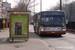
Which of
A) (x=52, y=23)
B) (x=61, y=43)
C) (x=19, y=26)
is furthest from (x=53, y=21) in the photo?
(x=19, y=26)

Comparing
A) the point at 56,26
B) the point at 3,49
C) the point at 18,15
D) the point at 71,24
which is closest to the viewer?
the point at 3,49

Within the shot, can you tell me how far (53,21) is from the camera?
1606 centimetres

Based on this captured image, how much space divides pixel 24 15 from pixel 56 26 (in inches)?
212

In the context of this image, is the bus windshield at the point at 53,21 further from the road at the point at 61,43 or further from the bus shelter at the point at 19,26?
the bus shelter at the point at 19,26

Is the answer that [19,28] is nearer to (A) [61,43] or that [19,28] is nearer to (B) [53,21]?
(A) [61,43]

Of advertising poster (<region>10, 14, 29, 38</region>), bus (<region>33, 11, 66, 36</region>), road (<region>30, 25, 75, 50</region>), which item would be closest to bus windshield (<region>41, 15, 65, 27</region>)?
bus (<region>33, 11, 66, 36</region>)

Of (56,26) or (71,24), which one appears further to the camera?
(71,24)

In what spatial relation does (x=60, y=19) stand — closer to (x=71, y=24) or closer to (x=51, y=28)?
(x=51, y=28)

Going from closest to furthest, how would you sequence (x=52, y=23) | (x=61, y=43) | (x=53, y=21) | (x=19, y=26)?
(x=61, y=43) < (x=19, y=26) < (x=52, y=23) < (x=53, y=21)

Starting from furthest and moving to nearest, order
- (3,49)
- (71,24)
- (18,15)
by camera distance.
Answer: (71,24) < (18,15) < (3,49)

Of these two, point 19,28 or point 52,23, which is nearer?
point 19,28

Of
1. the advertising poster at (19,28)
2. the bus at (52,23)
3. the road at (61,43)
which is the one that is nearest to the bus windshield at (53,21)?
the bus at (52,23)

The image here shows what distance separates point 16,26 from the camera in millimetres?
11617

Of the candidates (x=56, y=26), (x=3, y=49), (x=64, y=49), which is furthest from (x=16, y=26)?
(x=56, y=26)
